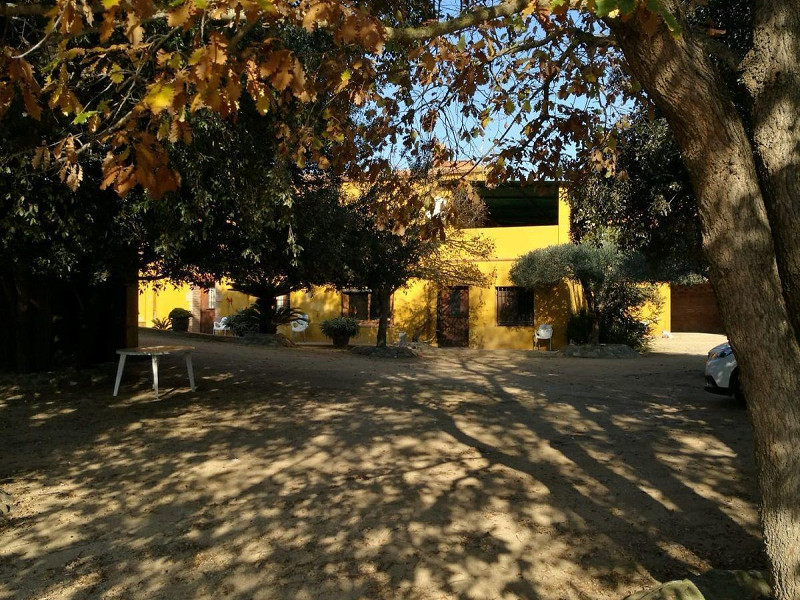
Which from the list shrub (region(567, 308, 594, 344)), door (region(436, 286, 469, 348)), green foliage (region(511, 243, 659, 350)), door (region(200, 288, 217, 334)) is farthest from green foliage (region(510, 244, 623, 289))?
door (region(200, 288, 217, 334))

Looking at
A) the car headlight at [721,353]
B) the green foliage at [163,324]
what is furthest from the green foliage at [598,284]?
the green foliage at [163,324]

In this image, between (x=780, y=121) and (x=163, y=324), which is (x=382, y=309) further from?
(x=780, y=121)

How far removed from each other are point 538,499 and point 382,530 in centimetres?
126

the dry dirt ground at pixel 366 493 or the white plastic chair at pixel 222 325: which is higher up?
the white plastic chair at pixel 222 325

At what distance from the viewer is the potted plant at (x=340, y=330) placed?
19281 millimetres

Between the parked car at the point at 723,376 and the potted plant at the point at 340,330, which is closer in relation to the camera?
the parked car at the point at 723,376

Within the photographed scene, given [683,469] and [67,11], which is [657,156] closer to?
[683,469]

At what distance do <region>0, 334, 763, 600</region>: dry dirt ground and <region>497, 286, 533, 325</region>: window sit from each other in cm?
1098

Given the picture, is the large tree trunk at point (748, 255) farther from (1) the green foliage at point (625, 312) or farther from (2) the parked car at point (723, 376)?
(1) the green foliage at point (625, 312)

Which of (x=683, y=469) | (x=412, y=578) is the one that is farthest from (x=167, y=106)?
(x=683, y=469)

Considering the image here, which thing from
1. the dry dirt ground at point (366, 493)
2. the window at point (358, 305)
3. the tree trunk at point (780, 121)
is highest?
the tree trunk at point (780, 121)

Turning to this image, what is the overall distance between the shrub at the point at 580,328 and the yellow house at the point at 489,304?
0.43 meters

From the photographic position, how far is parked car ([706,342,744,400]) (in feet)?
26.8

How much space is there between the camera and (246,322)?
20.4 metres
